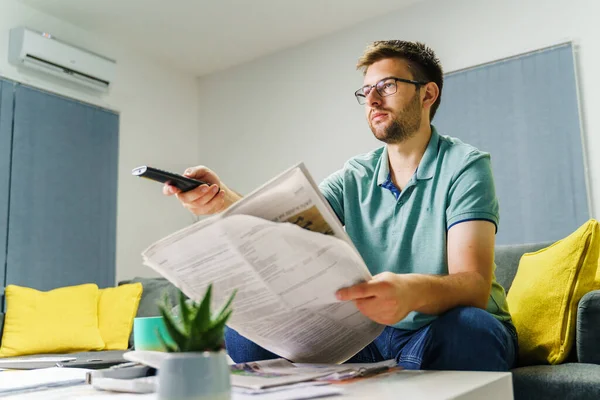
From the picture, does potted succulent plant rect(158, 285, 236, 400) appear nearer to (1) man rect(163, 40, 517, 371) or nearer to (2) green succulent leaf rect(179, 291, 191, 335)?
(2) green succulent leaf rect(179, 291, 191, 335)

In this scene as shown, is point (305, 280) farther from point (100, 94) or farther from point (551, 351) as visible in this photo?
point (100, 94)

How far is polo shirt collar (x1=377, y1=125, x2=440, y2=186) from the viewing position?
1386 mm

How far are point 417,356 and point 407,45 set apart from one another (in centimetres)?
87

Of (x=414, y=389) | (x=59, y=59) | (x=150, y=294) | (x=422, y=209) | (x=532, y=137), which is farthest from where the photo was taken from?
(x=59, y=59)

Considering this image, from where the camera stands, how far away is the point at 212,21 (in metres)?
4.07

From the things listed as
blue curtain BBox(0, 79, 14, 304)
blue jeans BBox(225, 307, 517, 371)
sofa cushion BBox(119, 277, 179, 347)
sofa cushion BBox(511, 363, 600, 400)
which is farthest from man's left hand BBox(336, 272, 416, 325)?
blue curtain BBox(0, 79, 14, 304)

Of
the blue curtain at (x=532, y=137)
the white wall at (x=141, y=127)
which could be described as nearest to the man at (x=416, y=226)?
the blue curtain at (x=532, y=137)

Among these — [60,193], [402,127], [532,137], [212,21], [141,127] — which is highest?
[212,21]

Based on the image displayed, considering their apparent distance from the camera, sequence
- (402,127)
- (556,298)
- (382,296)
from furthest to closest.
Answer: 1. (556,298)
2. (402,127)
3. (382,296)

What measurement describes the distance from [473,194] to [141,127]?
12.0 feet

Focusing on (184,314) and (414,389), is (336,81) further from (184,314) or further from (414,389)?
(184,314)

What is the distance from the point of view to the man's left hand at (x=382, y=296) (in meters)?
0.85

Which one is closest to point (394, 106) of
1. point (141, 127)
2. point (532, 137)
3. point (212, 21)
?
point (532, 137)

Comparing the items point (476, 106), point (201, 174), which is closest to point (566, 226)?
point (476, 106)
